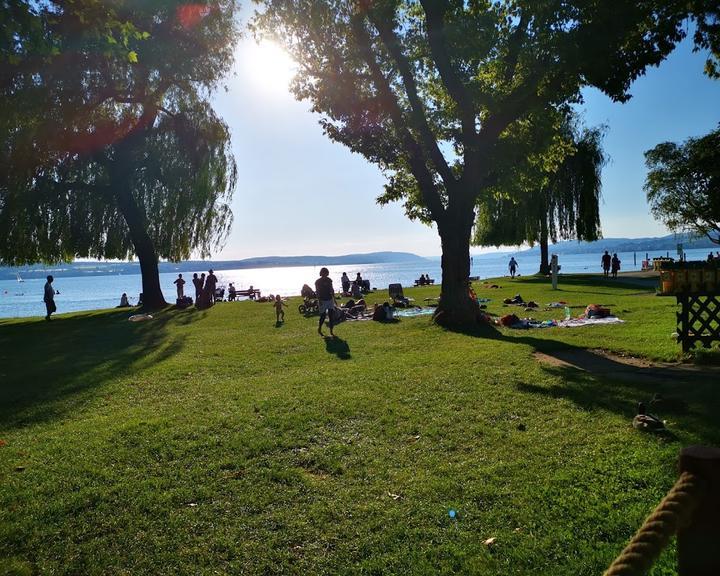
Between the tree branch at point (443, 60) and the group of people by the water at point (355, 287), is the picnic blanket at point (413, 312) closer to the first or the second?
the group of people by the water at point (355, 287)

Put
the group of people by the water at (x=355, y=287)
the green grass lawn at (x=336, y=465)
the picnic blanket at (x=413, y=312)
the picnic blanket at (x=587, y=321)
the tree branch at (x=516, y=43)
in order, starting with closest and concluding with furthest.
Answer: the green grass lawn at (x=336, y=465) < the tree branch at (x=516, y=43) < the picnic blanket at (x=587, y=321) < the picnic blanket at (x=413, y=312) < the group of people by the water at (x=355, y=287)

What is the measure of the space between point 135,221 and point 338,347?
16.3m

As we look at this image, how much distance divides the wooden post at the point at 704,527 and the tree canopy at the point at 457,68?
12.5 m

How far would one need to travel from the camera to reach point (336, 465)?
16.9 feet

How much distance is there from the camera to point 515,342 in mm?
12266

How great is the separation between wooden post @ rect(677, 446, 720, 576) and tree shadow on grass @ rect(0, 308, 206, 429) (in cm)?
808

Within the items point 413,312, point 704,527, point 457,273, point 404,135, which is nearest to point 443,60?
point 404,135

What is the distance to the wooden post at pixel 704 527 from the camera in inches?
69.7

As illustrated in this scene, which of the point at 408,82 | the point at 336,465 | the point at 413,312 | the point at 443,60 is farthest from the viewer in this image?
the point at 413,312

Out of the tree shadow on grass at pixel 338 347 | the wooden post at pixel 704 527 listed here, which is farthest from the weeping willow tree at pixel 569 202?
the wooden post at pixel 704 527

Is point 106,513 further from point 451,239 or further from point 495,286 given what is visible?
point 495,286

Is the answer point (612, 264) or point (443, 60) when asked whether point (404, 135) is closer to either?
point (443, 60)

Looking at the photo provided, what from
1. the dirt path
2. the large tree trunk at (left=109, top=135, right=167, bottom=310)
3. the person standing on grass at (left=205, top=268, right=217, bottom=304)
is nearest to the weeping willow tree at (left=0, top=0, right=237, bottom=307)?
the large tree trunk at (left=109, top=135, right=167, bottom=310)

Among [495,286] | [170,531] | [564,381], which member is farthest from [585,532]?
[495,286]
